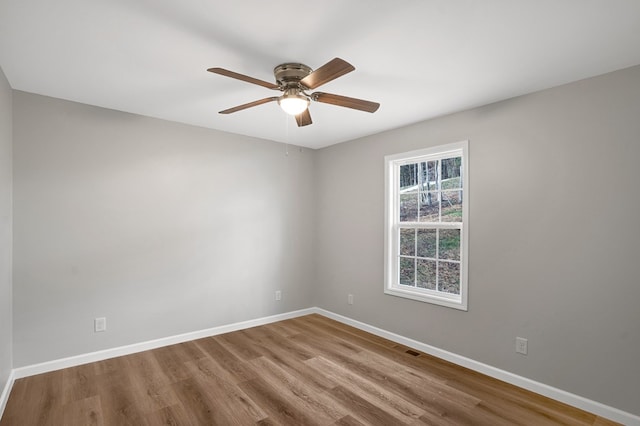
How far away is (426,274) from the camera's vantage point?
3590 millimetres

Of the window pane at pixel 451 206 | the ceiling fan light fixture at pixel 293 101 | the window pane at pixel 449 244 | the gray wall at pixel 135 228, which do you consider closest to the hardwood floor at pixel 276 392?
the gray wall at pixel 135 228

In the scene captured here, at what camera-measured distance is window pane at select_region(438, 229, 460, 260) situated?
131 inches

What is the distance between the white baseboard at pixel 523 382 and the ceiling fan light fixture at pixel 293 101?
2734 millimetres

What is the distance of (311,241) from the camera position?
16.0 feet

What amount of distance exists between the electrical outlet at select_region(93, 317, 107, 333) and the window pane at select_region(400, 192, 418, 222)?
3309 millimetres

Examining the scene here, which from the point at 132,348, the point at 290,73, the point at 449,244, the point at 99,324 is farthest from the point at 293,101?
the point at 132,348

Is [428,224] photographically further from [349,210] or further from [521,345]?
[521,345]

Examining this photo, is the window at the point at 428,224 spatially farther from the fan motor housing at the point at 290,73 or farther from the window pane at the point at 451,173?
the fan motor housing at the point at 290,73

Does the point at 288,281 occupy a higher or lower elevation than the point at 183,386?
higher

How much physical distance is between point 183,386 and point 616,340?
3.29 m

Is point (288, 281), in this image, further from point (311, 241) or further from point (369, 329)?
point (369, 329)

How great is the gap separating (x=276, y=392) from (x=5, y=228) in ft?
8.16

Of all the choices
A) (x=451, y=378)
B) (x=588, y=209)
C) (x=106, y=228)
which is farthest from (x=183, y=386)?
(x=588, y=209)

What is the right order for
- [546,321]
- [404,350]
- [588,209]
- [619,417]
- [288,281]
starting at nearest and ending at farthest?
[619,417], [588,209], [546,321], [404,350], [288,281]
